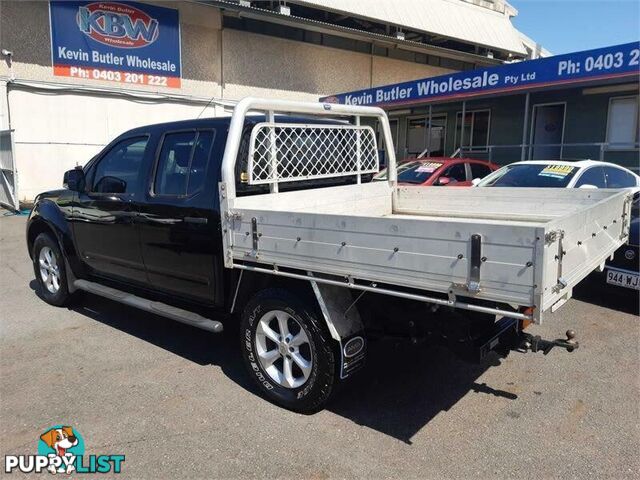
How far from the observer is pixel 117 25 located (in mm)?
16047

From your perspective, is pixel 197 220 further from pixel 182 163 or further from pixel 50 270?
pixel 50 270

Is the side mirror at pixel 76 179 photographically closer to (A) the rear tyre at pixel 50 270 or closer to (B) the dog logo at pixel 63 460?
(A) the rear tyre at pixel 50 270

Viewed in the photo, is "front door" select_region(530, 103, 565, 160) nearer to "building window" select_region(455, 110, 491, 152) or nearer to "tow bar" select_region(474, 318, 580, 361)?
"building window" select_region(455, 110, 491, 152)

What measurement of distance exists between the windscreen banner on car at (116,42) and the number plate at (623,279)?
1542 centimetres

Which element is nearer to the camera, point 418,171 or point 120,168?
point 120,168

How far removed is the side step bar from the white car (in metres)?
5.08

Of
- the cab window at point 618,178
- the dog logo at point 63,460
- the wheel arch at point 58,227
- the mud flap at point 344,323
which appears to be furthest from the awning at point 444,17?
the dog logo at point 63,460

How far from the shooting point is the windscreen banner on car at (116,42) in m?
15.1

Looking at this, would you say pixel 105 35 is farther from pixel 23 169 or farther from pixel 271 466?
pixel 271 466

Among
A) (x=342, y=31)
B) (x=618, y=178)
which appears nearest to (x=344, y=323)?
(x=618, y=178)

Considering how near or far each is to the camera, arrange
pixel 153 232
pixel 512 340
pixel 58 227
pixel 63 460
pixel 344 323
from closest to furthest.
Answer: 1. pixel 63 460
2. pixel 344 323
3. pixel 512 340
4. pixel 153 232
5. pixel 58 227

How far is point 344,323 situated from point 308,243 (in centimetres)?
58

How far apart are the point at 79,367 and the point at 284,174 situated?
2.30 metres

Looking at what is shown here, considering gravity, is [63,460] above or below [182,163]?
below
